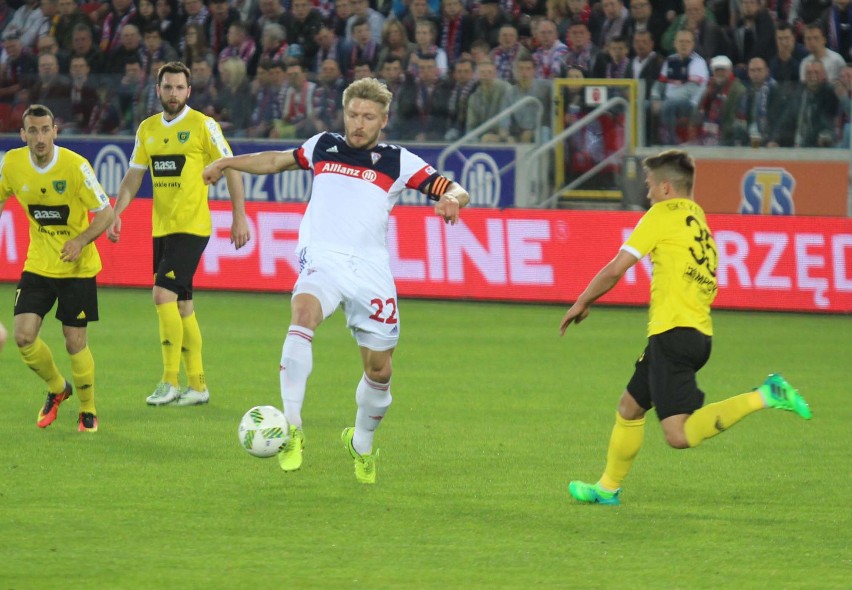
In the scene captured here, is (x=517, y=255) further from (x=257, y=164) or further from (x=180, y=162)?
(x=257, y=164)

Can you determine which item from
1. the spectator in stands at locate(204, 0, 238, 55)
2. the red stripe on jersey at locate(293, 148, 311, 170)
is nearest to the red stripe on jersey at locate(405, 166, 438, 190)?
the red stripe on jersey at locate(293, 148, 311, 170)

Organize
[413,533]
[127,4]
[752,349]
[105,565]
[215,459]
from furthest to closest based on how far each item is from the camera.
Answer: [127,4], [752,349], [215,459], [413,533], [105,565]

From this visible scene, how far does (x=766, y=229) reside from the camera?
50.7ft

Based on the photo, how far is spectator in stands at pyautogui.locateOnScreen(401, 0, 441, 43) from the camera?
20406mm

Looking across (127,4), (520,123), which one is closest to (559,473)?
(520,123)

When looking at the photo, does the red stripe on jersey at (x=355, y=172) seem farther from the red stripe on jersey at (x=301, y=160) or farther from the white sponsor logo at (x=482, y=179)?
the white sponsor logo at (x=482, y=179)

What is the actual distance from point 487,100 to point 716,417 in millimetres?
12560

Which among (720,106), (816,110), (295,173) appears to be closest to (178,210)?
(720,106)

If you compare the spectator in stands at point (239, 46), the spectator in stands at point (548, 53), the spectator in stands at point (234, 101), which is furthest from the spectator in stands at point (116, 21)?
the spectator in stands at point (548, 53)

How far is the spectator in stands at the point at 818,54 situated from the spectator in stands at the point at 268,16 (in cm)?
781

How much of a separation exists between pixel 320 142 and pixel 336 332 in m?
Result: 6.98

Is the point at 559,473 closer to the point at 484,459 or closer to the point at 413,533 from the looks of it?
the point at 484,459

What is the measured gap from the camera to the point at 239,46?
21.6 m

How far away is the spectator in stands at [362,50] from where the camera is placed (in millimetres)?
20542
